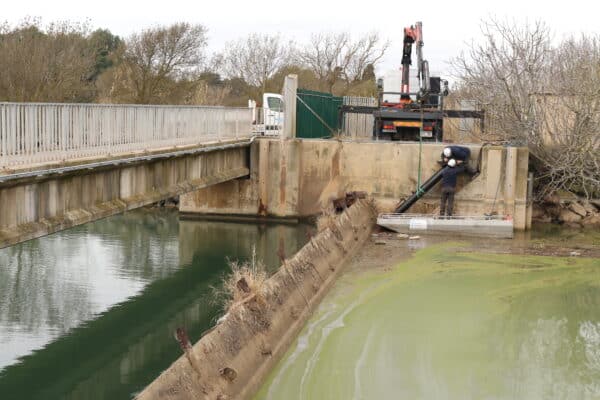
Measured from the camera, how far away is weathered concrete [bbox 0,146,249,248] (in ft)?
47.8

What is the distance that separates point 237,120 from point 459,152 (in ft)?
26.4

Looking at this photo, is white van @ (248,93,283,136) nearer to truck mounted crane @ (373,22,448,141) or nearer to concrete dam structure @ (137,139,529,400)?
concrete dam structure @ (137,139,529,400)

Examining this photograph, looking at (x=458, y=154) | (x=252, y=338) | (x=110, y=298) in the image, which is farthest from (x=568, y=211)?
(x=252, y=338)

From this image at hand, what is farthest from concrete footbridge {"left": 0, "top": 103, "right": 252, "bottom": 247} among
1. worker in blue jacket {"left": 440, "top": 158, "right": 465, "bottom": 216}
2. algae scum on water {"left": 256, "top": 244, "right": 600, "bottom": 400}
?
worker in blue jacket {"left": 440, "top": 158, "right": 465, "bottom": 216}

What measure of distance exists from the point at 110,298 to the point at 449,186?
13328 mm

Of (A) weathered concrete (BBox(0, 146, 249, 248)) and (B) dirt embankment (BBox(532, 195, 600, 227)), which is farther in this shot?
(B) dirt embankment (BBox(532, 195, 600, 227))

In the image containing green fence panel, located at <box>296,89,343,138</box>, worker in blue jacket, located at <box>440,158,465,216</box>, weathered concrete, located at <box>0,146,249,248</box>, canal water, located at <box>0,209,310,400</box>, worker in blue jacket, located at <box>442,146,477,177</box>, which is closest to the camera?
canal water, located at <box>0,209,310,400</box>

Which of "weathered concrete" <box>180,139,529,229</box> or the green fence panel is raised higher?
the green fence panel

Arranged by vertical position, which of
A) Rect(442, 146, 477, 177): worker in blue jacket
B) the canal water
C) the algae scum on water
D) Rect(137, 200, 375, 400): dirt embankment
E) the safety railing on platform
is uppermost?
the safety railing on platform

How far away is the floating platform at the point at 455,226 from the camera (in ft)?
90.5

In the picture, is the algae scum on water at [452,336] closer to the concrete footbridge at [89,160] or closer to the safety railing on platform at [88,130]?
the concrete footbridge at [89,160]

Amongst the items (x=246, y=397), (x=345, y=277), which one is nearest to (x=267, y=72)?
(x=345, y=277)

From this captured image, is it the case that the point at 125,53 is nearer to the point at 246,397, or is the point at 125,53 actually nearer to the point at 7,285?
the point at 7,285

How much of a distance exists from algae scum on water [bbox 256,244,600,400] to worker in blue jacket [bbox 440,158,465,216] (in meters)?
5.81
